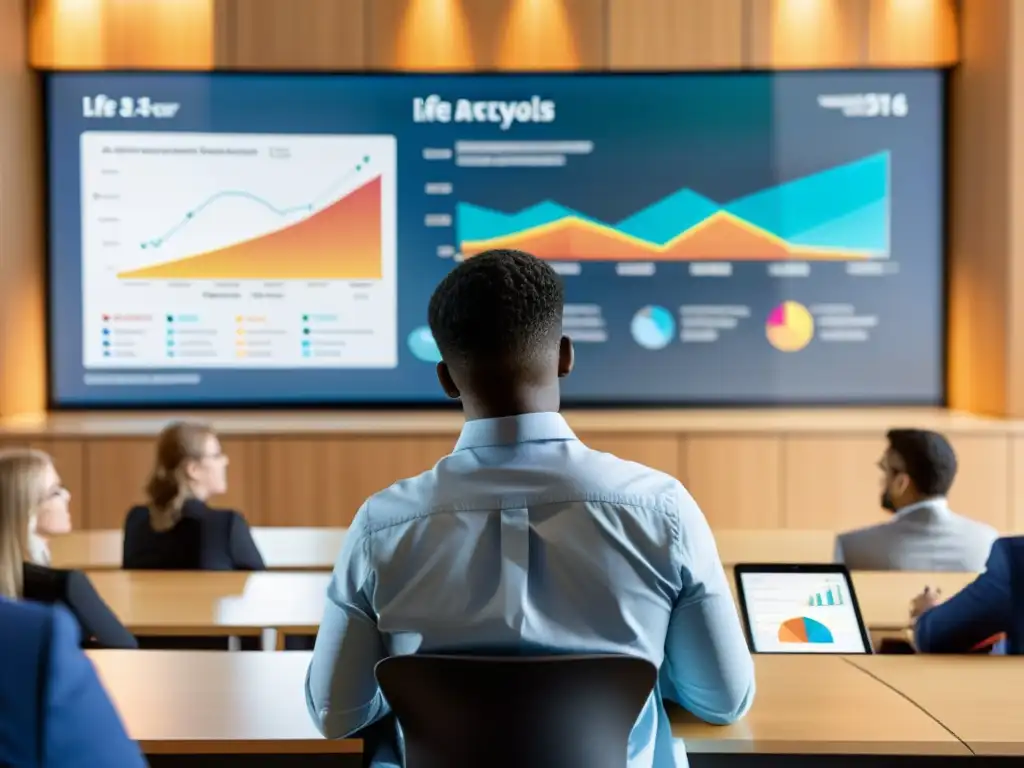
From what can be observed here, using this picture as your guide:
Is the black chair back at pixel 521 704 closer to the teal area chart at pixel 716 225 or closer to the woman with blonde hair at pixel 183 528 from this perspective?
the woman with blonde hair at pixel 183 528

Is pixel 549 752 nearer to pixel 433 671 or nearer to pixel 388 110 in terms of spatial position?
pixel 433 671

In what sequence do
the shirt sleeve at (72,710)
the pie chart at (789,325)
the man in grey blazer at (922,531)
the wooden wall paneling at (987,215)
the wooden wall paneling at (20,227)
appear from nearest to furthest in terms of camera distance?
the shirt sleeve at (72,710) < the man in grey blazer at (922,531) < the wooden wall paneling at (987,215) < the wooden wall paneling at (20,227) < the pie chart at (789,325)

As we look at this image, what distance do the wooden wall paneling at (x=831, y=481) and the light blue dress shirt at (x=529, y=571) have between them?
4.61m

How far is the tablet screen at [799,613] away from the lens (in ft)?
7.75

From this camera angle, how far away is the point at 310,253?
6.53m

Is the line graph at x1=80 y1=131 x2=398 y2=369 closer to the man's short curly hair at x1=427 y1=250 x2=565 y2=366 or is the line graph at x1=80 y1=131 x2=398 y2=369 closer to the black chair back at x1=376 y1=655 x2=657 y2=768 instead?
the man's short curly hair at x1=427 y1=250 x2=565 y2=366

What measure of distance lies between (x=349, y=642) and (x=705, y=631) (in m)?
0.48

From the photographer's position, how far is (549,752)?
1485mm

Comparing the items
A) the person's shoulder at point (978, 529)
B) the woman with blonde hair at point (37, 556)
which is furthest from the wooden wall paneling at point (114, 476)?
the person's shoulder at point (978, 529)

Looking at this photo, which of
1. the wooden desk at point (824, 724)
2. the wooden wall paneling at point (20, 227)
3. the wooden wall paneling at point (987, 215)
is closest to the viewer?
the wooden desk at point (824, 724)

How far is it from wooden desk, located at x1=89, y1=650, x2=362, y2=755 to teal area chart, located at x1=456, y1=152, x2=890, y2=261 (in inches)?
172

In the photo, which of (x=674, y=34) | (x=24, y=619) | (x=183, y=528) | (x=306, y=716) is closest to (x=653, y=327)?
(x=674, y=34)

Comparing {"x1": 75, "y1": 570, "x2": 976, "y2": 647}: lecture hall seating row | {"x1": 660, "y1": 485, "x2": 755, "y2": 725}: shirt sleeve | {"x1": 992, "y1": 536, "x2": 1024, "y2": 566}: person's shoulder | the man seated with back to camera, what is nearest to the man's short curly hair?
the man seated with back to camera

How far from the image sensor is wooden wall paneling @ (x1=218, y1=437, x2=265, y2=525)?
20.0ft
